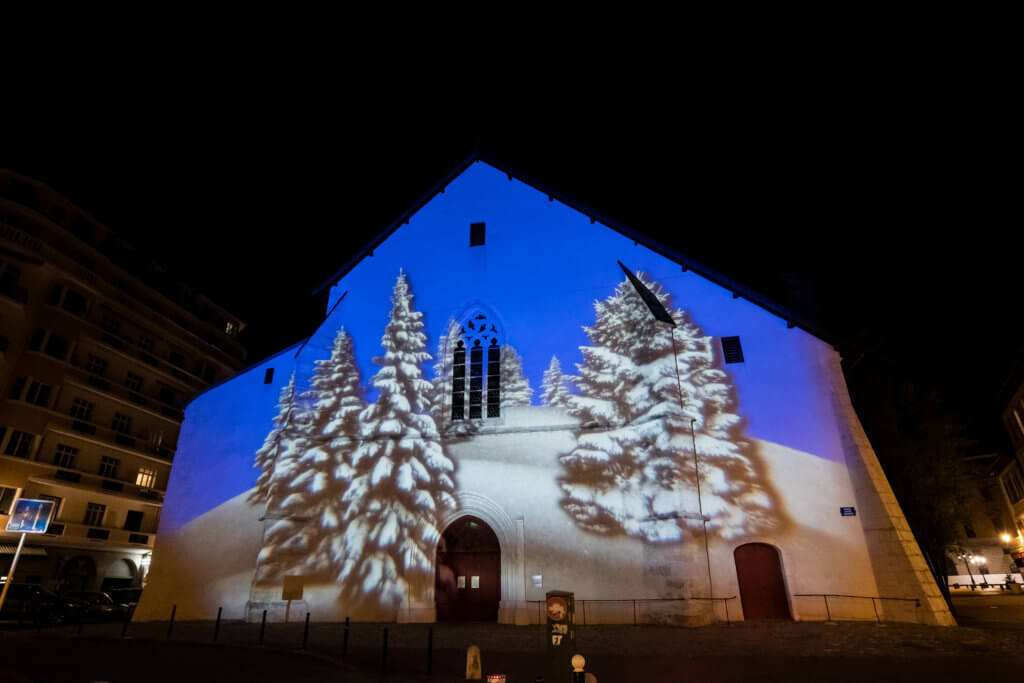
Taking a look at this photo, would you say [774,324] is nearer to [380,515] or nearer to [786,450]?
[786,450]

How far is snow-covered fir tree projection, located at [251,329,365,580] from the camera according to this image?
50.7 feet

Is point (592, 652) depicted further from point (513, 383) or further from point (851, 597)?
point (513, 383)

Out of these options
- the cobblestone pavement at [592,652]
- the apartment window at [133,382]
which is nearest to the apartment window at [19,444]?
the apartment window at [133,382]

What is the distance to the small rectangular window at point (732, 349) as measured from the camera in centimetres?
1564

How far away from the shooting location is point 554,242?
1773cm

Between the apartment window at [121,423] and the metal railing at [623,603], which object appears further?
the apartment window at [121,423]

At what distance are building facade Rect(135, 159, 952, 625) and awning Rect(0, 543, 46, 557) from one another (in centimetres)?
1044

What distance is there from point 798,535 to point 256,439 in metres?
17.8

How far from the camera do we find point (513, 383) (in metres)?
16.3

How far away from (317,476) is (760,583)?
42.4 feet

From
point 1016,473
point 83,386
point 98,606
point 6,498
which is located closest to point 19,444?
point 6,498

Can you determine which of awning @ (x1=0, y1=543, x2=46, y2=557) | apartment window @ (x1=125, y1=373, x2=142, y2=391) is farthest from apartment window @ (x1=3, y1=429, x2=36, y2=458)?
apartment window @ (x1=125, y1=373, x2=142, y2=391)

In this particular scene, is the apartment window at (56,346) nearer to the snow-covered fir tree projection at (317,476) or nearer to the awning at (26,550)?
the awning at (26,550)

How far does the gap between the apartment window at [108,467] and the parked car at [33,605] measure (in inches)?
438
